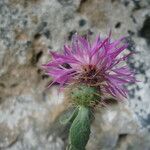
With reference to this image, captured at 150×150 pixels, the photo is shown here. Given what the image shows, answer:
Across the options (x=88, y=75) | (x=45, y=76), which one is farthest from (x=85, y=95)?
(x=45, y=76)

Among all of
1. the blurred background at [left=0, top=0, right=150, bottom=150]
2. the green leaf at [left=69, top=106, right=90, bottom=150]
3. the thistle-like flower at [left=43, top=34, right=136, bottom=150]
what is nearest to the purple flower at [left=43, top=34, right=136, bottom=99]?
the thistle-like flower at [left=43, top=34, right=136, bottom=150]

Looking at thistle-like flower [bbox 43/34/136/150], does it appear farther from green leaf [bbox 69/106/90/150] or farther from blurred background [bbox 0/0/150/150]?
blurred background [bbox 0/0/150/150]

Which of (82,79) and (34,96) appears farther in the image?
(34,96)

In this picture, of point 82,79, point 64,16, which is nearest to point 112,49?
point 82,79

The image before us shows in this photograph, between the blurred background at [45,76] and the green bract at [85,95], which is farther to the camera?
the blurred background at [45,76]

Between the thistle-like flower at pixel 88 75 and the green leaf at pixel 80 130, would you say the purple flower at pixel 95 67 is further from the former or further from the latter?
the green leaf at pixel 80 130

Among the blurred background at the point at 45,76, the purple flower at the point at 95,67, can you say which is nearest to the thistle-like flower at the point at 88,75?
the purple flower at the point at 95,67

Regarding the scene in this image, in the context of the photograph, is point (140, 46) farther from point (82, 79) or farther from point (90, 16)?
point (82, 79)
